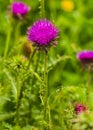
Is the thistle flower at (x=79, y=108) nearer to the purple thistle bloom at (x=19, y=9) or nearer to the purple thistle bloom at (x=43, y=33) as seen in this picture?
the purple thistle bloom at (x=43, y=33)

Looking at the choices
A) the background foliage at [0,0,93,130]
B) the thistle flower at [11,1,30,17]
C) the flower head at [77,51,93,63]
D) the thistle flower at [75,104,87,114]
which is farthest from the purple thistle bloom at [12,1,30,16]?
the thistle flower at [75,104,87,114]

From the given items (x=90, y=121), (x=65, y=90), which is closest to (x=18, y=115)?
(x=65, y=90)

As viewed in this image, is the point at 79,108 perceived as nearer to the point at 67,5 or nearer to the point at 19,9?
the point at 19,9

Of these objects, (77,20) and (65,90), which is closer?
(65,90)

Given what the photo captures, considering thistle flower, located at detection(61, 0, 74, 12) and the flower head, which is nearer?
the flower head

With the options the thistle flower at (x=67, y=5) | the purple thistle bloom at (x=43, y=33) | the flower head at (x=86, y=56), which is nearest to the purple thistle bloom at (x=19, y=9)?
the flower head at (x=86, y=56)

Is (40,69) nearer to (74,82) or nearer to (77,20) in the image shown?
(74,82)

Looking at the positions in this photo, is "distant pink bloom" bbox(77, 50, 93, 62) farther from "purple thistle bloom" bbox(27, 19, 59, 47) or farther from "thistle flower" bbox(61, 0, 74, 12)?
"thistle flower" bbox(61, 0, 74, 12)

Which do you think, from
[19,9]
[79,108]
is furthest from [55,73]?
[79,108]
